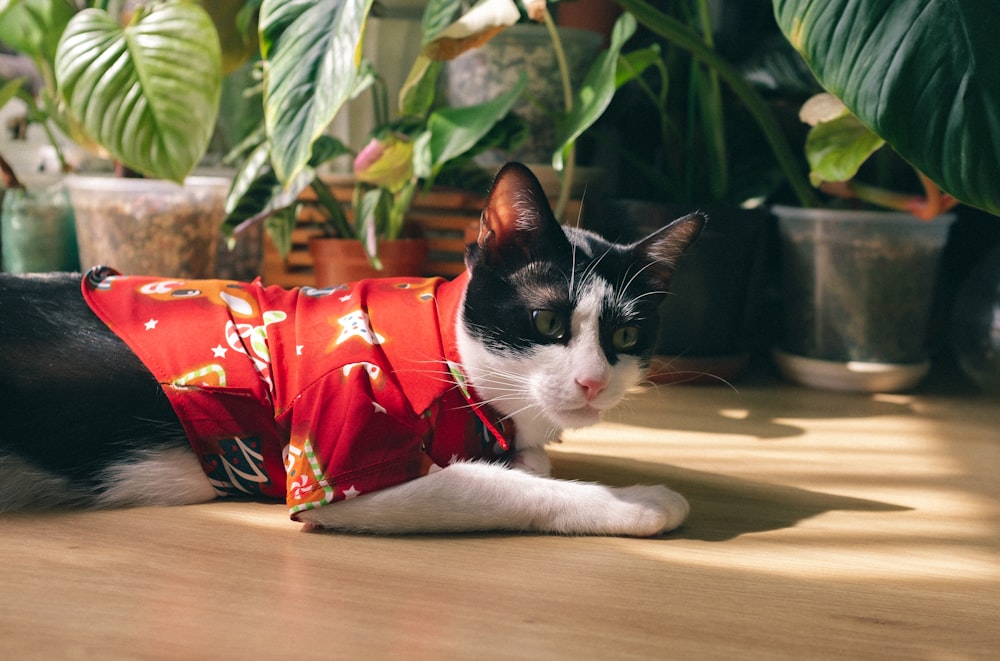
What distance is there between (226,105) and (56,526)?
1.56 m

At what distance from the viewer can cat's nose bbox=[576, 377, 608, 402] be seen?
876mm

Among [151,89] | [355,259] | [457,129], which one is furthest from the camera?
[355,259]

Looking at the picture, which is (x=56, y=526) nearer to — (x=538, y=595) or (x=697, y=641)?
(x=538, y=595)

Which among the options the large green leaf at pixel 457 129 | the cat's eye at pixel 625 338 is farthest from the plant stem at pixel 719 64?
the cat's eye at pixel 625 338

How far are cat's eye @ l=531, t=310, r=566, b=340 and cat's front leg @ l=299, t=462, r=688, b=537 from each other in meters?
0.16

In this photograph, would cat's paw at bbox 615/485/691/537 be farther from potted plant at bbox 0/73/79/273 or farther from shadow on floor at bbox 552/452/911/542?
potted plant at bbox 0/73/79/273

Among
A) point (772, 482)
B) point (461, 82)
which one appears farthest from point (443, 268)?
point (772, 482)

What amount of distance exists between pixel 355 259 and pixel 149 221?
42 centimetres

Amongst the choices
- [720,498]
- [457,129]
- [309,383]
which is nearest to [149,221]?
[457,129]

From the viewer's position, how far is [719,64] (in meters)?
1.57

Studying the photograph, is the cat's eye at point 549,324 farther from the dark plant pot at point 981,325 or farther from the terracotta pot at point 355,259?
the dark plant pot at point 981,325

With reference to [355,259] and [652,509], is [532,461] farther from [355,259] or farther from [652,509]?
[355,259]

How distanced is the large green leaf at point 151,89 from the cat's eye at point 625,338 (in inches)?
30.9

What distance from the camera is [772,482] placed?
1.17 meters
